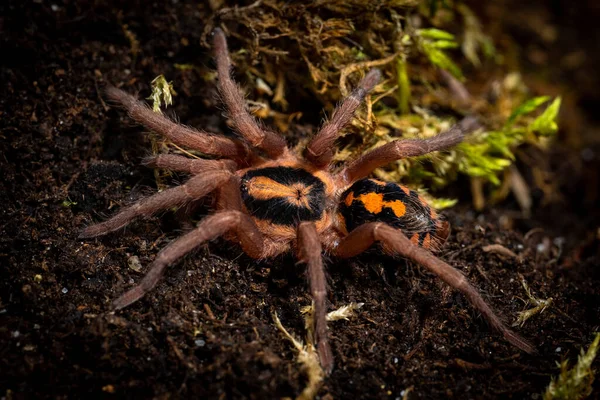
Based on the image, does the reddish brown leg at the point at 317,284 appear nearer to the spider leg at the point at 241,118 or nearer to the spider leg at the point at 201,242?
the spider leg at the point at 201,242

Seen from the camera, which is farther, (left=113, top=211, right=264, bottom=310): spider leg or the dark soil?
(left=113, top=211, right=264, bottom=310): spider leg

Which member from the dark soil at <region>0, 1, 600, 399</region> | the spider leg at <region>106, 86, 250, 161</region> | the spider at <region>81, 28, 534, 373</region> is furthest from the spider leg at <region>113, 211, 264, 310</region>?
the spider leg at <region>106, 86, 250, 161</region>

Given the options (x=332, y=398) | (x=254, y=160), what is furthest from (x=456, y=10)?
(x=332, y=398)

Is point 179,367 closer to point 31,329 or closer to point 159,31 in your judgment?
point 31,329

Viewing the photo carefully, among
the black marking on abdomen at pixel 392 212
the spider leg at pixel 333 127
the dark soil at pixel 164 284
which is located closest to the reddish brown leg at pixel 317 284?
the dark soil at pixel 164 284

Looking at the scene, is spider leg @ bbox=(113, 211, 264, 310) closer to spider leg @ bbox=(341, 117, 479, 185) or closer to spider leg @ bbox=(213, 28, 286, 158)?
spider leg @ bbox=(213, 28, 286, 158)

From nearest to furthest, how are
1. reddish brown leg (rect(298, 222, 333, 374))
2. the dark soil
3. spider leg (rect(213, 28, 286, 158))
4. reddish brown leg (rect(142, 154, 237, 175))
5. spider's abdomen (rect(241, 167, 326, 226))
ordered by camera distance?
the dark soil → reddish brown leg (rect(298, 222, 333, 374)) → reddish brown leg (rect(142, 154, 237, 175)) → spider's abdomen (rect(241, 167, 326, 226)) → spider leg (rect(213, 28, 286, 158))
